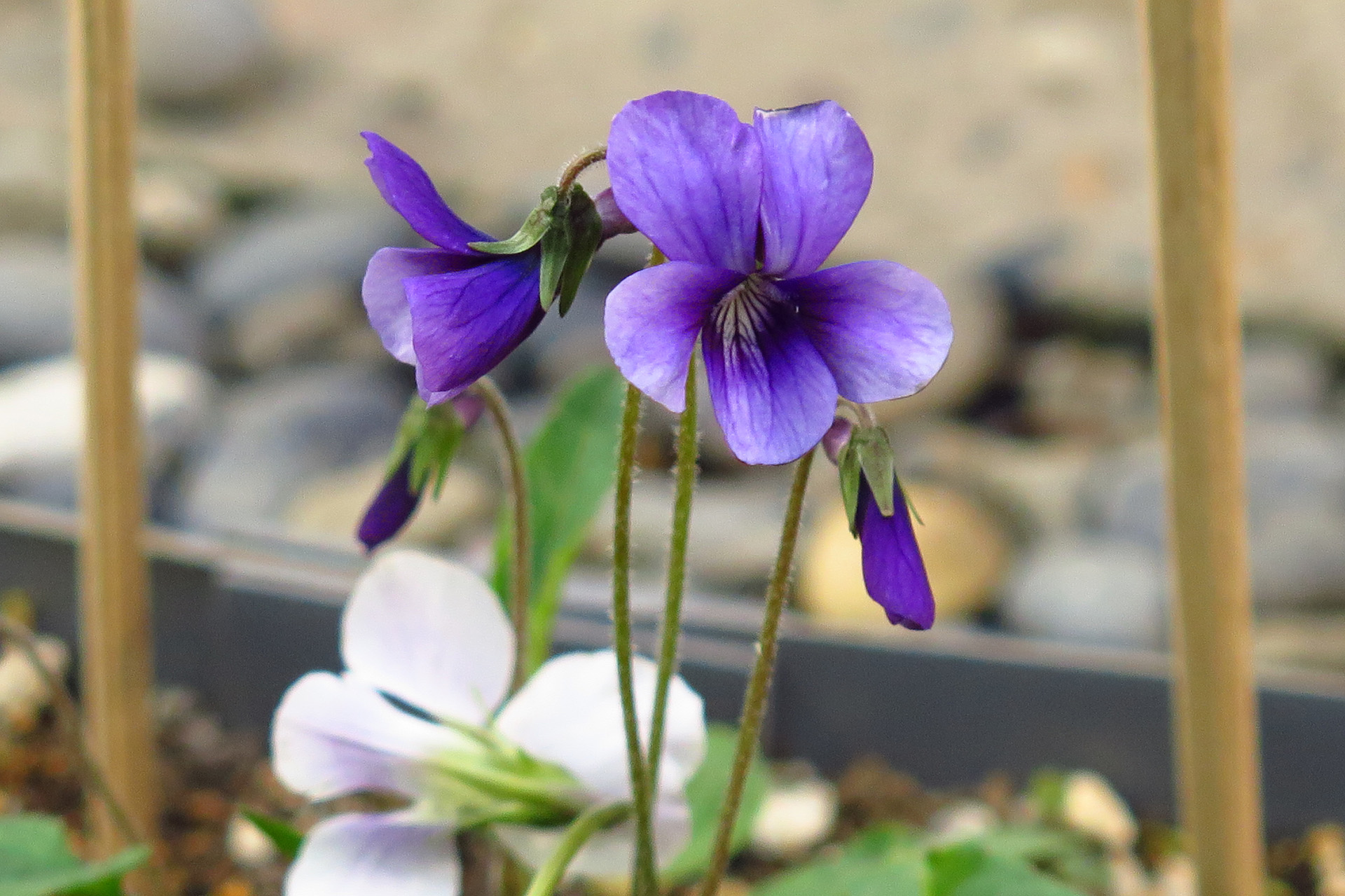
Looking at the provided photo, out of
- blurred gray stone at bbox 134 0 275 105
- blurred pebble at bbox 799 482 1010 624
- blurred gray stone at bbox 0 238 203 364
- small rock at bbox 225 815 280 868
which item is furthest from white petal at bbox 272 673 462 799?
blurred gray stone at bbox 134 0 275 105

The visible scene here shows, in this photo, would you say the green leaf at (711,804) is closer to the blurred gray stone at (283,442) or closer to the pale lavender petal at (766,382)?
the pale lavender petal at (766,382)

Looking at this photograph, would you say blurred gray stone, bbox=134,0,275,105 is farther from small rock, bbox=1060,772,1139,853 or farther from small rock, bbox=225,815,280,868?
small rock, bbox=1060,772,1139,853

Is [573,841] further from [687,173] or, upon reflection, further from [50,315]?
[50,315]

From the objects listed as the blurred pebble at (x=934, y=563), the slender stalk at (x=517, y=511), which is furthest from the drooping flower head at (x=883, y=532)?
the blurred pebble at (x=934, y=563)

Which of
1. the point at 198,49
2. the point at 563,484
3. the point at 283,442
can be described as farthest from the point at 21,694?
the point at 198,49

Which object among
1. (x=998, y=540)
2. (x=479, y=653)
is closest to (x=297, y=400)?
(x=998, y=540)
